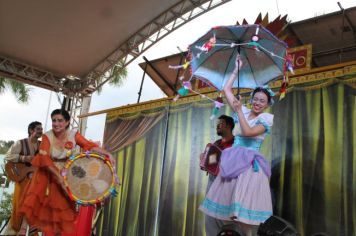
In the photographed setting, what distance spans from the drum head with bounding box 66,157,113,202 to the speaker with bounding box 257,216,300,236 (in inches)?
68.2

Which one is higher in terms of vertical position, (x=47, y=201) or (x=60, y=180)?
(x=60, y=180)

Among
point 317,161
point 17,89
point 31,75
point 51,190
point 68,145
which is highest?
point 17,89

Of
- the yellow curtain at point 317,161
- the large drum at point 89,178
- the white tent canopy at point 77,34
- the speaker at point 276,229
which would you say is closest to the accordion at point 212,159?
the yellow curtain at point 317,161

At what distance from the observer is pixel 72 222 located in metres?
4.04

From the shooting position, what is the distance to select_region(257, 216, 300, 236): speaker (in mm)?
2664

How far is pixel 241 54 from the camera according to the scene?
4.17 meters

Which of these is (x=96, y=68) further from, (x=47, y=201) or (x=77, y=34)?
(x=47, y=201)

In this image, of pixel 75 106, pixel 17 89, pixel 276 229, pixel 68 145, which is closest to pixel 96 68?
pixel 75 106

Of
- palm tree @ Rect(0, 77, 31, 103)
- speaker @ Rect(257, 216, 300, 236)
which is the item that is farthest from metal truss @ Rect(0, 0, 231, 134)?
palm tree @ Rect(0, 77, 31, 103)

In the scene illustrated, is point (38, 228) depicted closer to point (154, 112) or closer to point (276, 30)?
point (154, 112)

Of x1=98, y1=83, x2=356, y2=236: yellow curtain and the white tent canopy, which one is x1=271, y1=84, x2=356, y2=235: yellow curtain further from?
the white tent canopy

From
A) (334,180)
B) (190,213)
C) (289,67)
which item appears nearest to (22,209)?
(190,213)

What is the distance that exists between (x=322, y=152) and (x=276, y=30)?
1.80 metres

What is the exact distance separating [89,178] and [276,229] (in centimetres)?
201
